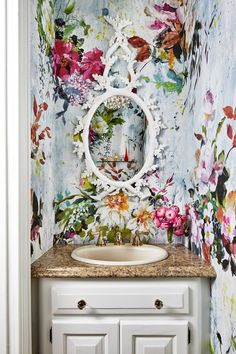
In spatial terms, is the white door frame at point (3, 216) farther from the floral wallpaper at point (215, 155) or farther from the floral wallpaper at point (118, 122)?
the floral wallpaper at point (215, 155)

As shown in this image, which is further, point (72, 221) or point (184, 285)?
point (72, 221)

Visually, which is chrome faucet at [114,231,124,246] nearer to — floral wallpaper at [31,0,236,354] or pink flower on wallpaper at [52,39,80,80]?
floral wallpaper at [31,0,236,354]

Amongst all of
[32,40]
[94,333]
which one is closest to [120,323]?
[94,333]

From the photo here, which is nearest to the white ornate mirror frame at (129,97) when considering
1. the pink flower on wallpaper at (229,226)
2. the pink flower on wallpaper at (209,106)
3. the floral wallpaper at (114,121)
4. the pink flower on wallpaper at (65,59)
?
the floral wallpaper at (114,121)

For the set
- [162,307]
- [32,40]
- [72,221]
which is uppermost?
[32,40]

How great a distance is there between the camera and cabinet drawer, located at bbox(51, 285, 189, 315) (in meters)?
1.54

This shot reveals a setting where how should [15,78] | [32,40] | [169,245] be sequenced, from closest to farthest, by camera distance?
[15,78], [32,40], [169,245]

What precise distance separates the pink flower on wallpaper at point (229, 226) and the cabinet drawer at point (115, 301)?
1.08 feet

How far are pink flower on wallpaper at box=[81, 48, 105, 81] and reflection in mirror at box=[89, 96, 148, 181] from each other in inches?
7.0

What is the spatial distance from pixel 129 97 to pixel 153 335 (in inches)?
49.0

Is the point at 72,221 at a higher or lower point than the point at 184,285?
higher

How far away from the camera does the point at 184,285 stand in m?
1.56

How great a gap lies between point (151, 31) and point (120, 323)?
1.56 m

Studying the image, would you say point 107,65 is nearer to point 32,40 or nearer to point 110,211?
point 32,40
